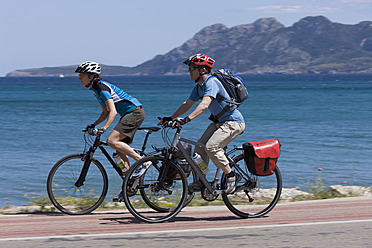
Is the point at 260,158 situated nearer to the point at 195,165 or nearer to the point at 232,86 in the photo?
the point at 195,165

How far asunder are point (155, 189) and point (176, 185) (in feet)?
0.81

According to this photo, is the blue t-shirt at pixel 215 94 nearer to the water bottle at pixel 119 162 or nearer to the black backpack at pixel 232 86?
the black backpack at pixel 232 86

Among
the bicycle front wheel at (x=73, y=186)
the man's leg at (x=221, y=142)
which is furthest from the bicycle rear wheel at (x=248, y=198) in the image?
the bicycle front wheel at (x=73, y=186)

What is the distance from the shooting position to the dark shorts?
23.3 ft

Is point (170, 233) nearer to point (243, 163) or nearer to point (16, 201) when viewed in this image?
point (243, 163)

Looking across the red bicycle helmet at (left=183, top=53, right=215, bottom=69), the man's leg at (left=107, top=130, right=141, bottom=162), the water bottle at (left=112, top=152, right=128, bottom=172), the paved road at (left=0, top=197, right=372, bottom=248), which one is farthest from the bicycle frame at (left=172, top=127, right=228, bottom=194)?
the water bottle at (left=112, top=152, right=128, bottom=172)

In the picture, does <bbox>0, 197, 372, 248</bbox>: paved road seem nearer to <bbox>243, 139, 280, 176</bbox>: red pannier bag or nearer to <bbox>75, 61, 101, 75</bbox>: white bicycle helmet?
<bbox>243, 139, 280, 176</bbox>: red pannier bag

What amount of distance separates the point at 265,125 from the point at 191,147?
36307mm

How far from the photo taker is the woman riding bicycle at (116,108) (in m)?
6.98

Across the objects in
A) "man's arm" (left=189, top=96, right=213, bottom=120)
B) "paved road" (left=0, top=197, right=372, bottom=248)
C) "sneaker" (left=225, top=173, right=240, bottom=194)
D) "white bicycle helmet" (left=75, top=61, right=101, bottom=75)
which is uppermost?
"white bicycle helmet" (left=75, top=61, right=101, bottom=75)

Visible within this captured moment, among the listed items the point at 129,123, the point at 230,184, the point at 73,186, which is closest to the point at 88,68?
the point at 129,123

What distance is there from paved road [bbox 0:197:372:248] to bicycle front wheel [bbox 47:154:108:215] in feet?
0.59

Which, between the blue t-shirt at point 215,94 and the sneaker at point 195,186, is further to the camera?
the sneaker at point 195,186

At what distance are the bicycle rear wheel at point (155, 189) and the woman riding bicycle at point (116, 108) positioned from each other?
1.16 feet
